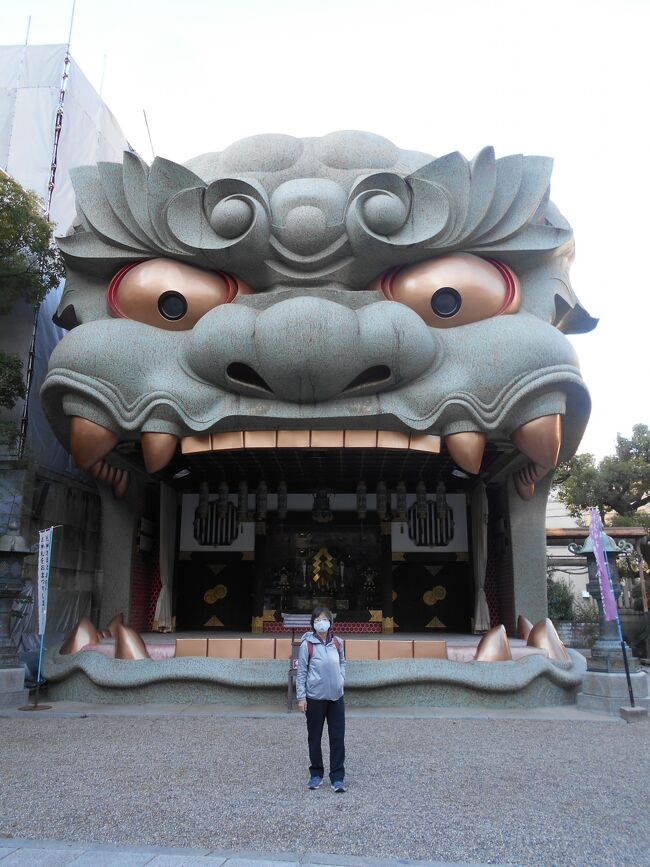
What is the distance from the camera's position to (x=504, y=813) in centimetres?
404

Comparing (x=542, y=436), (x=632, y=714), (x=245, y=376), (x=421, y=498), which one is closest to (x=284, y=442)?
(x=245, y=376)

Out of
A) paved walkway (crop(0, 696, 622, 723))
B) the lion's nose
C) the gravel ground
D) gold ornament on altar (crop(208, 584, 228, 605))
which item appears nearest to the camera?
the gravel ground

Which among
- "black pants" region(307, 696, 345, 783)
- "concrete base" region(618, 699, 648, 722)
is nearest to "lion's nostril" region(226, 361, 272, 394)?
"black pants" region(307, 696, 345, 783)

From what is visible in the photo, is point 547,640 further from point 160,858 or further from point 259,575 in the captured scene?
point 160,858

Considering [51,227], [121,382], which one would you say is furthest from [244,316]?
[51,227]

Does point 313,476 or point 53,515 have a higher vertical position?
point 313,476

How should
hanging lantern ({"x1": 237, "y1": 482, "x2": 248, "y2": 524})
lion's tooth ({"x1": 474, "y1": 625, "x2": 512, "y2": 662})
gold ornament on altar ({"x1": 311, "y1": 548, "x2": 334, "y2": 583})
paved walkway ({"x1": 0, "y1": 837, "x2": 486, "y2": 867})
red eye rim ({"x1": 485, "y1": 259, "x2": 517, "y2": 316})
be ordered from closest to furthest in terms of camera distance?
paved walkway ({"x1": 0, "y1": 837, "x2": 486, "y2": 867})
lion's tooth ({"x1": 474, "y1": 625, "x2": 512, "y2": 662})
red eye rim ({"x1": 485, "y1": 259, "x2": 517, "y2": 316})
hanging lantern ({"x1": 237, "y1": 482, "x2": 248, "y2": 524})
gold ornament on altar ({"x1": 311, "y1": 548, "x2": 334, "y2": 583})

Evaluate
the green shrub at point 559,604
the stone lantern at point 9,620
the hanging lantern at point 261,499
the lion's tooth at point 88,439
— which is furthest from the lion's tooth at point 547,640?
the green shrub at point 559,604

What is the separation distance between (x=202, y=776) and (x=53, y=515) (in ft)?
27.8

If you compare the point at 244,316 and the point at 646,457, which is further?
the point at 646,457

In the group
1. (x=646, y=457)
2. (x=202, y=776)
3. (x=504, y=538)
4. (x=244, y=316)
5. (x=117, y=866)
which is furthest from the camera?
(x=646, y=457)

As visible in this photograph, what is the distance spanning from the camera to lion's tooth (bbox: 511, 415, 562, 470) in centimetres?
863

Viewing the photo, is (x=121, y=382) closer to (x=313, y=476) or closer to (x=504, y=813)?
(x=313, y=476)

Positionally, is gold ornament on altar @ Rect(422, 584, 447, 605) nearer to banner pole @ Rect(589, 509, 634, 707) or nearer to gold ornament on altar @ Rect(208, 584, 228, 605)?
gold ornament on altar @ Rect(208, 584, 228, 605)
